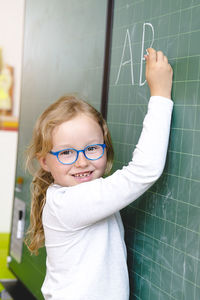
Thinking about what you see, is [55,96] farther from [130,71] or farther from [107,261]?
[107,261]

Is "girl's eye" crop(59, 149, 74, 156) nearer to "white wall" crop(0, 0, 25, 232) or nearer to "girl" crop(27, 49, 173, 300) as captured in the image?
"girl" crop(27, 49, 173, 300)

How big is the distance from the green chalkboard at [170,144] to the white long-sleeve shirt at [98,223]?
0.06 meters

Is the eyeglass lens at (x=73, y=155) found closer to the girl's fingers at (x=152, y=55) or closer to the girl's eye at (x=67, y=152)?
the girl's eye at (x=67, y=152)

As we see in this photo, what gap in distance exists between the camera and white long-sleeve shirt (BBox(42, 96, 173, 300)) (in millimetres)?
1069

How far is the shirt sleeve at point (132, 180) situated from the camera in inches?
41.7

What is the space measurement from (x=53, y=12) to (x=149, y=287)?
136 cm

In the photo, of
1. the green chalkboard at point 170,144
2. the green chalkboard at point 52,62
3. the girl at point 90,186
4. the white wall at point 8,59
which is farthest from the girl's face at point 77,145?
the white wall at point 8,59

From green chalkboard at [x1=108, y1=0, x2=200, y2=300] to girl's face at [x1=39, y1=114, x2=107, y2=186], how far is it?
0.16 metres

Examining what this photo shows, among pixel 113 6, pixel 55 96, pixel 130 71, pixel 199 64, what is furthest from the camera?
pixel 55 96

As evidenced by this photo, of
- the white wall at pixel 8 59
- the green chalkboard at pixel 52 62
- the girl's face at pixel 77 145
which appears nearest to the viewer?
the girl's face at pixel 77 145

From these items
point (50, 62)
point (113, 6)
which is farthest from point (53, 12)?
point (113, 6)

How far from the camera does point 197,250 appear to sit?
1.04m

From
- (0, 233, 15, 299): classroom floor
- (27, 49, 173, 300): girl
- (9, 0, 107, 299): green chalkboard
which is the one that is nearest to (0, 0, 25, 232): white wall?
(0, 233, 15, 299): classroom floor

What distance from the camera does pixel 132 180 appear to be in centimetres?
107
